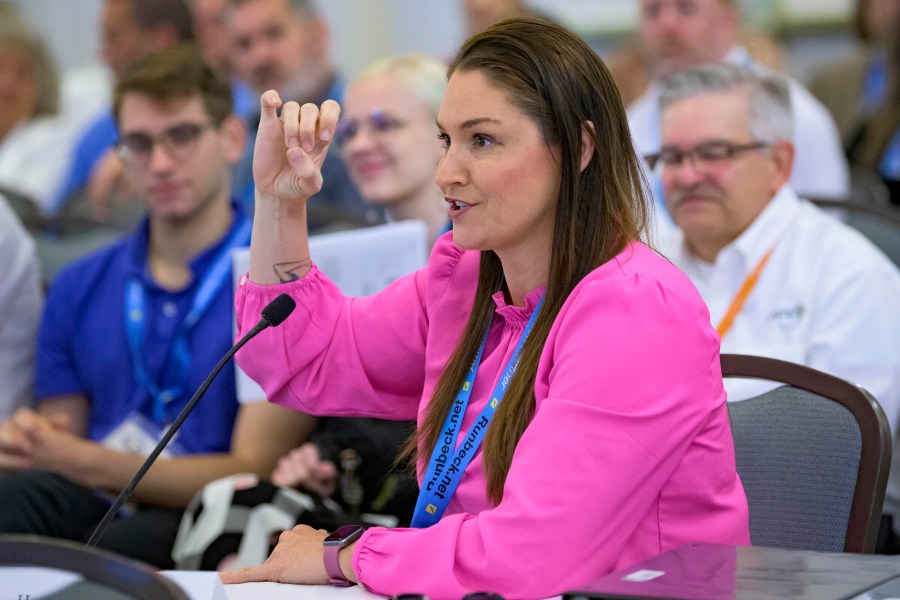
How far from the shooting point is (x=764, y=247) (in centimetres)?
293

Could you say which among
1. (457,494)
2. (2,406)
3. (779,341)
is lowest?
(2,406)

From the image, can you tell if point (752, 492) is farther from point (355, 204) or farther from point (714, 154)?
point (355, 204)

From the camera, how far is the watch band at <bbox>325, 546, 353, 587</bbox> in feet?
5.75

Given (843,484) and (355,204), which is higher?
(355,204)

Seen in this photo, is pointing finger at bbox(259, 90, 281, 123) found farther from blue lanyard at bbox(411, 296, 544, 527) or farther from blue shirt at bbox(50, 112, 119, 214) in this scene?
blue shirt at bbox(50, 112, 119, 214)

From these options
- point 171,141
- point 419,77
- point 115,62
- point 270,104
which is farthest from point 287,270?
point 115,62

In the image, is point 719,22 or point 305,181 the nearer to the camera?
point 305,181

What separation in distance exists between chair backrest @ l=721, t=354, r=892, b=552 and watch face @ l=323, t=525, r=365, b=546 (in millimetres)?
684

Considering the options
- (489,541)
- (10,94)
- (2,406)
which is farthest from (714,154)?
(10,94)

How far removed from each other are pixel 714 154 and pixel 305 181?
1.37 metres

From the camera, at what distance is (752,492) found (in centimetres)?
207

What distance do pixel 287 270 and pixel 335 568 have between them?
557 millimetres

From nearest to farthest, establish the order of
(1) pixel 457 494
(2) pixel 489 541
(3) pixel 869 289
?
1. (2) pixel 489 541
2. (1) pixel 457 494
3. (3) pixel 869 289

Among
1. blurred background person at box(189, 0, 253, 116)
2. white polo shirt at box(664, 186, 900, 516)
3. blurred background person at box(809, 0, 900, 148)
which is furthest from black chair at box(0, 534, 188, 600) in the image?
blurred background person at box(189, 0, 253, 116)
